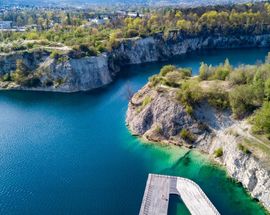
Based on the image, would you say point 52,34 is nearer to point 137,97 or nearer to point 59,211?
point 137,97

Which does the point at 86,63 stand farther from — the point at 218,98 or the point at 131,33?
the point at 218,98

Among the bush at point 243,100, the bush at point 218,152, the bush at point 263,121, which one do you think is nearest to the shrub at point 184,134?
the bush at point 218,152

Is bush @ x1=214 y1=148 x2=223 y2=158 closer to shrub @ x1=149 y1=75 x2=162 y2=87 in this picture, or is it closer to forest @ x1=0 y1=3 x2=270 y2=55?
shrub @ x1=149 y1=75 x2=162 y2=87

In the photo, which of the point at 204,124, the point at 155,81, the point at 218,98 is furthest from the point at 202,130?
the point at 155,81

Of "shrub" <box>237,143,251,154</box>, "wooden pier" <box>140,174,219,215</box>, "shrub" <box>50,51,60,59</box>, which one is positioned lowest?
"wooden pier" <box>140,174,219,215</box>

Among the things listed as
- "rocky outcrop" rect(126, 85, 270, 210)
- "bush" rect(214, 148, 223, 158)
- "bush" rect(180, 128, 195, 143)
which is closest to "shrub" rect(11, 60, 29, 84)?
"rocky outcrop" rect(126, 85, 270, 210)

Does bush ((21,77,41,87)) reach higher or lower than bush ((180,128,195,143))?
lower

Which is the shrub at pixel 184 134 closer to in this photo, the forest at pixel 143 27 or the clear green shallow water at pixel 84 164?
the clear green shallow water at pixel 84 164
